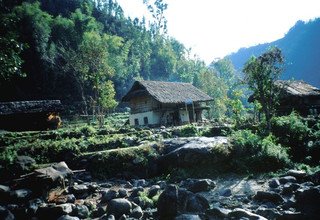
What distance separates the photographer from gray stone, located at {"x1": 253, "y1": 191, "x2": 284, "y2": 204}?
756 centimetres

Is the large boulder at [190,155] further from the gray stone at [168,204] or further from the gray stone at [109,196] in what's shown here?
the gray stone at [168,204]

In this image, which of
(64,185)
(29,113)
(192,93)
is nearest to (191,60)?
(192,93)

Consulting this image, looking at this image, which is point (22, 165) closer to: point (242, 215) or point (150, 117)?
point (242, 215)

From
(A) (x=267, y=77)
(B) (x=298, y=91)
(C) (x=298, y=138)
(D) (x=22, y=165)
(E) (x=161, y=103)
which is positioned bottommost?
(C) (x=298, y=138)

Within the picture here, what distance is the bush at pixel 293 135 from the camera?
13797 millimetres

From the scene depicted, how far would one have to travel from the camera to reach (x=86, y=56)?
118 feet

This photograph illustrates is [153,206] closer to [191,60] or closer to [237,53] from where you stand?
[191,60]

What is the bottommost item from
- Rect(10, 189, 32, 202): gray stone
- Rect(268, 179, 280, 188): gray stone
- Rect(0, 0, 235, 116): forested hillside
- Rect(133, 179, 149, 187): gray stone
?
Rect(268, 179, 280, 188): gray stone

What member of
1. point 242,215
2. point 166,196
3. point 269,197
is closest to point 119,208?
point 166,196

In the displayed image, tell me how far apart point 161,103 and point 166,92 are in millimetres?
→ 3176

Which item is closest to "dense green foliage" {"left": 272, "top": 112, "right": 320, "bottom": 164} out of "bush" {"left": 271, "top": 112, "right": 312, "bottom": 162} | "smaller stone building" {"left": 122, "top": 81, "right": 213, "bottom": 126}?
"bush" {"left": 271, "top": 112, "right": 312, "bottom": 162}

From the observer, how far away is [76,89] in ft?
169

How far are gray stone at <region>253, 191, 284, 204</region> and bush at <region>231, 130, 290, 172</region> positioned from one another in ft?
10.3

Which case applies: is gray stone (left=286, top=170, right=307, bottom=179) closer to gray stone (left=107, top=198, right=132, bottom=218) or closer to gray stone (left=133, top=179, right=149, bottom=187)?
gray stone (left=133, top=179, right=149, bottom=187)
